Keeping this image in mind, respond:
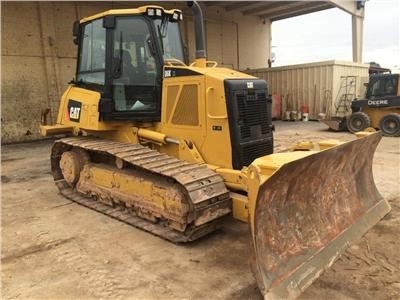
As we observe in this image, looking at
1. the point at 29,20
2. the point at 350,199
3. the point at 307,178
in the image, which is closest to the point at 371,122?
the point at 350,199

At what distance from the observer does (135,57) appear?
16.8 ft

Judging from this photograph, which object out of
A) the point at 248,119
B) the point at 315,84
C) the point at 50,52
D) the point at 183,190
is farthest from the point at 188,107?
the point at 315,84

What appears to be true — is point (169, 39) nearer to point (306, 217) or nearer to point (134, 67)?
point (134, 67)

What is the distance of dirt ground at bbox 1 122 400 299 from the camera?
3.08 m

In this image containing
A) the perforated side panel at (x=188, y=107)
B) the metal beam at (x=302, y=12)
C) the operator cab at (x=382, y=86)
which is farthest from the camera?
the metal beam at (x=302, y=12)

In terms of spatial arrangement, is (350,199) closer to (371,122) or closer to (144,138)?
(144,138)

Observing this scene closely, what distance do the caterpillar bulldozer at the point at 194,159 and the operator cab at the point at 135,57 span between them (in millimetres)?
13

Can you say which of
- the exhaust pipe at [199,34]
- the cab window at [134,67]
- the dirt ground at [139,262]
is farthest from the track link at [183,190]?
the exhaust pipe at [199,34]

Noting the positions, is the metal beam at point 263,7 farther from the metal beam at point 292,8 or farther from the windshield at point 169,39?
the windshield at point 169,39

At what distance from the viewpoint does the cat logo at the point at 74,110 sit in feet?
18.7

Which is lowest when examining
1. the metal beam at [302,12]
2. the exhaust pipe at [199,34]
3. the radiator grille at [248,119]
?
the radiator grille at [248,119]

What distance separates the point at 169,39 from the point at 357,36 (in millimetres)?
14963

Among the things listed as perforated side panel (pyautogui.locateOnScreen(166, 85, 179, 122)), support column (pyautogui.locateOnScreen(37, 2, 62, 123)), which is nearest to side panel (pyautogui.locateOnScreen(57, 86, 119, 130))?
perforated side panel (pyautogui.locateOnScreen(166, 85, 179, 122))

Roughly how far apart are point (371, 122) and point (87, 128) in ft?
33.8
